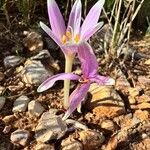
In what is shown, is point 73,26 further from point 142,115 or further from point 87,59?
point 142,115

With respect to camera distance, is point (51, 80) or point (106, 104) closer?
point (51, 80)

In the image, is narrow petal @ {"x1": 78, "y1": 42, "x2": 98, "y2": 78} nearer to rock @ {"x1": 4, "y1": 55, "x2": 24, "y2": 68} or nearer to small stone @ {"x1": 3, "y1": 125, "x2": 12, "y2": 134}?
small stone @ {"x1": 3, "y1": 125, "x2": 12, "y2": 134}

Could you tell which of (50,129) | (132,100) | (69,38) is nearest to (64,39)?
(69,38)

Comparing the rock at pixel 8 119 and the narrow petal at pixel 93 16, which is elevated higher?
the narrow petal at pixel 93 16

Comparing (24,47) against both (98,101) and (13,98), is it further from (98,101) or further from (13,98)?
Answer: (98,101)

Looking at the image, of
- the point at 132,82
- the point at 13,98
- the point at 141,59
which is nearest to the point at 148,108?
the point at 132,82

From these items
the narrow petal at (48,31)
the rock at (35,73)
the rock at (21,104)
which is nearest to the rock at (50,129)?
the rock at (21,104)

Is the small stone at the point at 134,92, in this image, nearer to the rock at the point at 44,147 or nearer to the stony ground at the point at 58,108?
the stony ground at the point at 58,108
